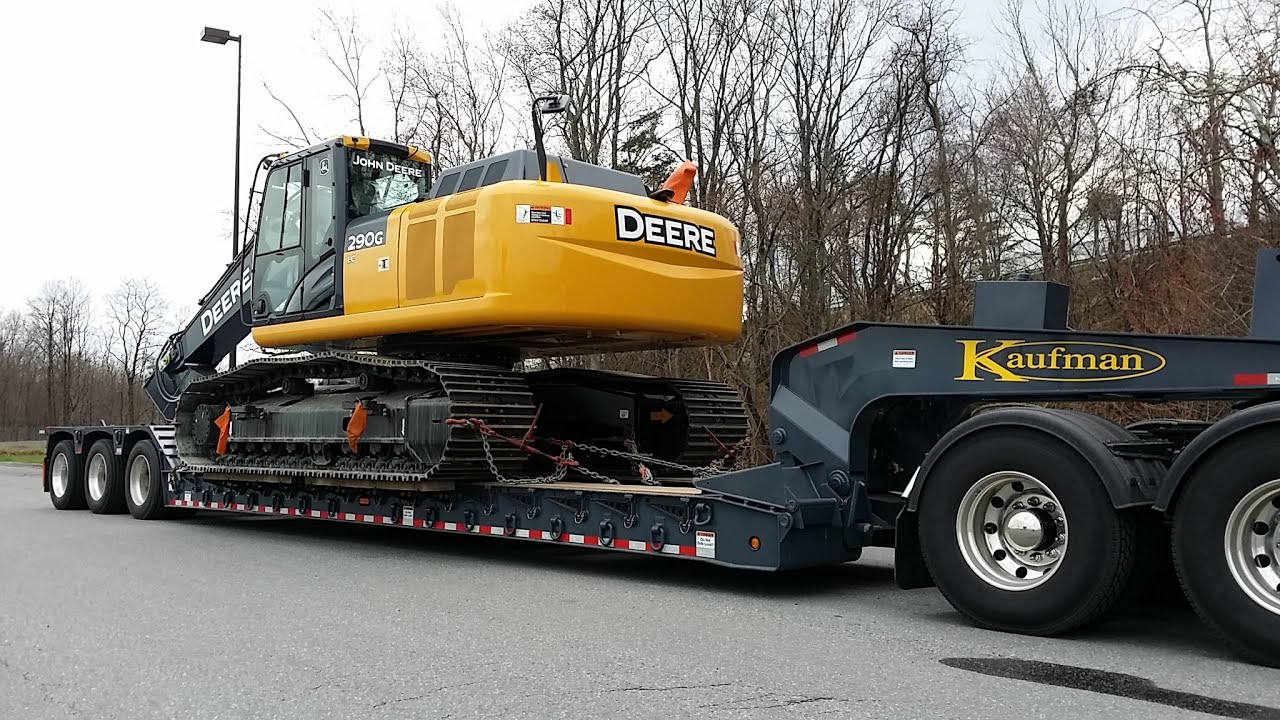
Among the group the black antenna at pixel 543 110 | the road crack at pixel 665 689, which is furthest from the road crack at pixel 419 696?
the black antenna at pixel 543 110


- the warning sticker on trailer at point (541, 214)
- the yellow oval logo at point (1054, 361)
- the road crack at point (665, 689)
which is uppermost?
the warning sticker on trailer at point (541, 214)

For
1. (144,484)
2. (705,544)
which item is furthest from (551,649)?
(144,484)

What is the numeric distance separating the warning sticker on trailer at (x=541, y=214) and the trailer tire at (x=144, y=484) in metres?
7.05

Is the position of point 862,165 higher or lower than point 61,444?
higher

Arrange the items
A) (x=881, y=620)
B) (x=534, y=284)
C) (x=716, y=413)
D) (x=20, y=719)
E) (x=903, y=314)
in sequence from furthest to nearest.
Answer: (x=903, y=314) → (x=716, y=413) → (x=534, y=284) → (x=881, y=620) → (x=20, y=719)

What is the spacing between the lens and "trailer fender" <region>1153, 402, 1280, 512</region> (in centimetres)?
505

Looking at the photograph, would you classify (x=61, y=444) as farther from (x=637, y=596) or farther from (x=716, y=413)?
(x=637, y=596)

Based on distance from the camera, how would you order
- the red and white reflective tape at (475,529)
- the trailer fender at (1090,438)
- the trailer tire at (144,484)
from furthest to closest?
the trailer tire at (144,484), the red and white reflective tape at (475,529), the trailer fender at (1090,438)

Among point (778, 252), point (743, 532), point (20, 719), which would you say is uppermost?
point (778, 252)

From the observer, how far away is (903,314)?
63.3 ft

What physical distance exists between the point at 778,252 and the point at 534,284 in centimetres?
1235

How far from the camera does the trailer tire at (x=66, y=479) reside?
15016mm

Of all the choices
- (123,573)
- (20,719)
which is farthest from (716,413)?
(20,719)

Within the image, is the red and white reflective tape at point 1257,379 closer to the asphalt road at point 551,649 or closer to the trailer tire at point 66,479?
the asphalt road at point 551,649
